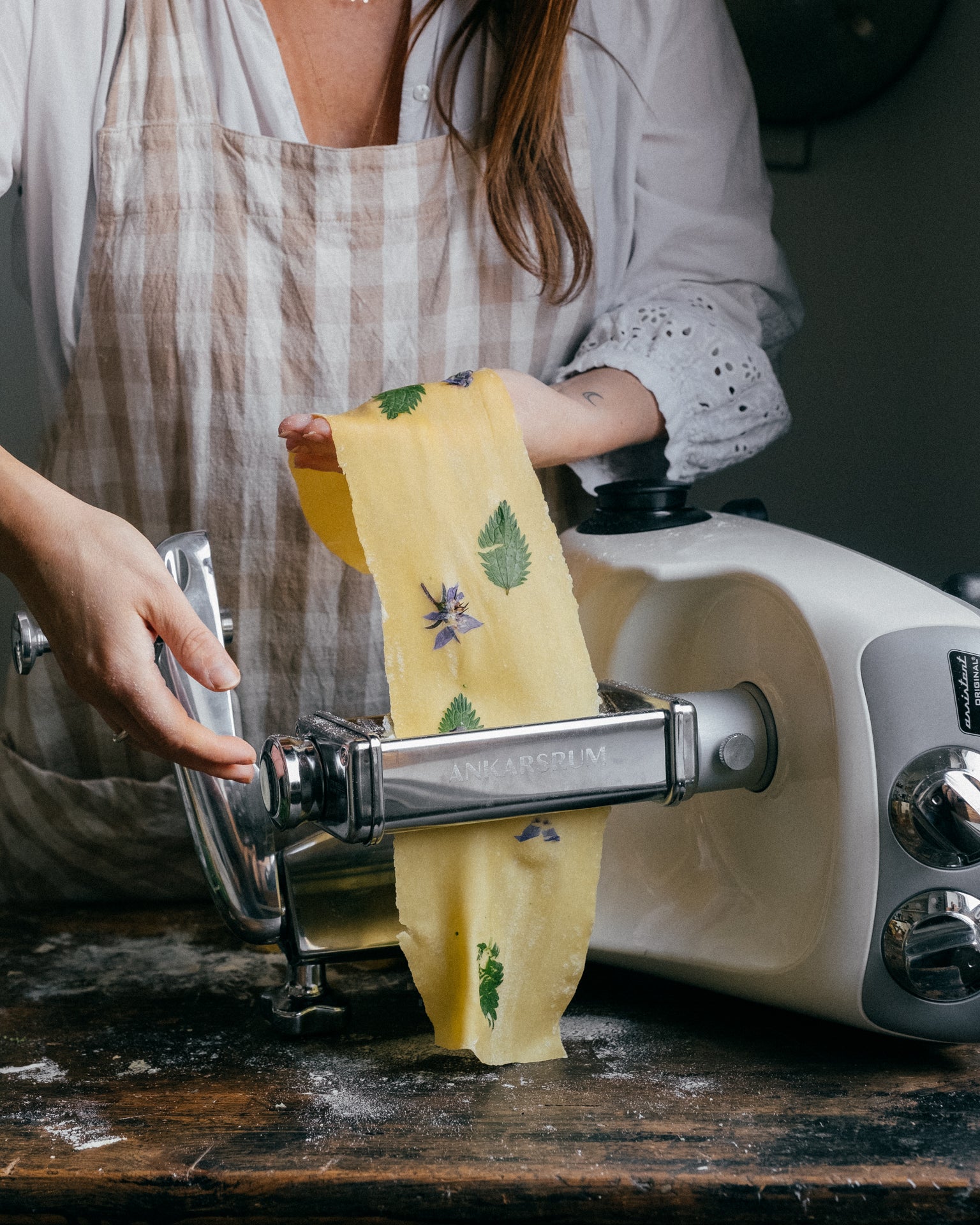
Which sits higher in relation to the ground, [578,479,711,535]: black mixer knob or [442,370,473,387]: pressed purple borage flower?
[442,370,473,387]: pressed purple borage flower

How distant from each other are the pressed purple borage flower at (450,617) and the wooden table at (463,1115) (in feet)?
0.56

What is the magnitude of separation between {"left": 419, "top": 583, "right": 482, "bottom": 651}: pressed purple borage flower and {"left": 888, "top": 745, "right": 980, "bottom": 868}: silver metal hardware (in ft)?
0.56

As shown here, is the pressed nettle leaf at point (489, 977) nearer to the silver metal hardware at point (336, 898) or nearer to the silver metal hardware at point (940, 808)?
the silver metal hardware at point (336, 898)

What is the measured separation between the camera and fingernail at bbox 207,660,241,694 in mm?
399

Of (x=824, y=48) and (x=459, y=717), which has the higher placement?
Result: (x=824, y=48)

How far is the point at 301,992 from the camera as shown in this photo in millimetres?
461

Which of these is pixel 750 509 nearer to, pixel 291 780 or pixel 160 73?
pixel 291 780

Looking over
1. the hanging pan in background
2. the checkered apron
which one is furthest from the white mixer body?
the hanging pan in background

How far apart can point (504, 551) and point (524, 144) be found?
35 centimetres

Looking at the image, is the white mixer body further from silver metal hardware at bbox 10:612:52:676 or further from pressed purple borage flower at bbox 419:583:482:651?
silver metal hardware at bbox 10:612:52:676

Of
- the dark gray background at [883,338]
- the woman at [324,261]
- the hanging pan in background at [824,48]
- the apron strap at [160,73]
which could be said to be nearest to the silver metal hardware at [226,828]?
the woman at [324,261]

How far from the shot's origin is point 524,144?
665 mm

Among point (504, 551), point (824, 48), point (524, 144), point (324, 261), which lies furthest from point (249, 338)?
point (824, 48)

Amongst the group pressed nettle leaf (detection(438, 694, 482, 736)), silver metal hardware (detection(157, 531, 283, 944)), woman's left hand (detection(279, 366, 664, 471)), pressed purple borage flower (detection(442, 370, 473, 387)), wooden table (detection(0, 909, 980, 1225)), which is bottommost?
wooden table (detection(0, 909, 980, 1225))
